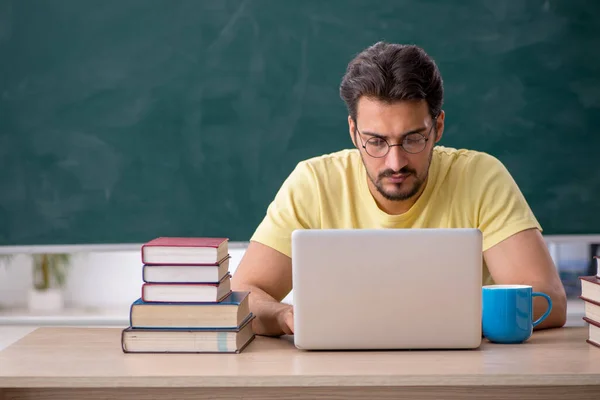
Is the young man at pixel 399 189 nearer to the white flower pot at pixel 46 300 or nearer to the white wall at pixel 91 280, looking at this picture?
the white wall at pixel 91 280

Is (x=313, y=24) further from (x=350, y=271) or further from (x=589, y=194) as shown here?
(x=350, y=271)

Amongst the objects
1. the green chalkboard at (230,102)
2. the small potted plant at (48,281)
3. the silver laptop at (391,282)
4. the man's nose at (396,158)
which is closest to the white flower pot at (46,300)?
the small potted plant at (48,281)

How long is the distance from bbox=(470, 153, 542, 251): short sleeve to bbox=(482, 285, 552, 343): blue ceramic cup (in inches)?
20.2

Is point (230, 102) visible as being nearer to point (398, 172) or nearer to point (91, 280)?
point (91, 280)

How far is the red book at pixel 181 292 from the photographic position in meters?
1.55

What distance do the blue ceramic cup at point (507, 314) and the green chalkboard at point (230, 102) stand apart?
166 cm

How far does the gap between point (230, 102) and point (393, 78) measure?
1247 millimetres

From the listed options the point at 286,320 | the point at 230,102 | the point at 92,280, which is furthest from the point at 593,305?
the point at 92,280

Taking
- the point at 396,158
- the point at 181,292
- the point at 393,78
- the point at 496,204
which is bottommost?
the point at 181,292

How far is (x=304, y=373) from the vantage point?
1.34m

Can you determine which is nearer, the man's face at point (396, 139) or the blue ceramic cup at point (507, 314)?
the blue ceramic cup at point (507, 314)

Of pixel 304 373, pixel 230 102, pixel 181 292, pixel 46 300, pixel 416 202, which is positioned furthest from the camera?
pixel 46 300

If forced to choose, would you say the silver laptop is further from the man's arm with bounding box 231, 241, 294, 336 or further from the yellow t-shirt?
the yellow t-shirt

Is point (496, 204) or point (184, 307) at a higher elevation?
point (496, 204)
